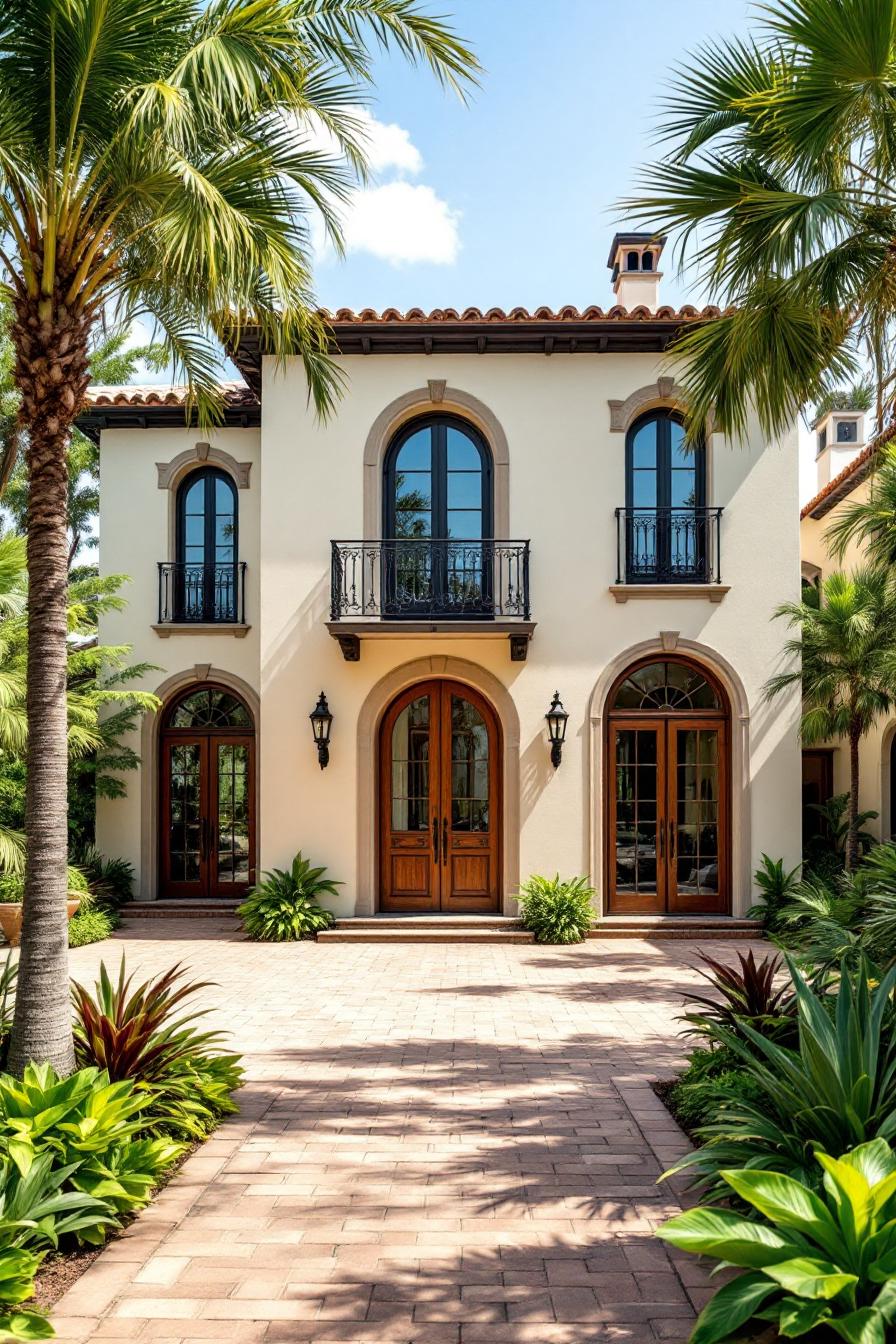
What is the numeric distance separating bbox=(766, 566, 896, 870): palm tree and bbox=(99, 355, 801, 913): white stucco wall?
352 millimetres

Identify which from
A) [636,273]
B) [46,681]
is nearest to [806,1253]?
[46,681]

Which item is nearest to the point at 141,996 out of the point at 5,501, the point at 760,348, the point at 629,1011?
the point at 629,1011

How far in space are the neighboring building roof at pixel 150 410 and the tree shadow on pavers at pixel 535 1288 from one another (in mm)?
12124

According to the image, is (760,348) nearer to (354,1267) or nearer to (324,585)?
Result: (354,1267)

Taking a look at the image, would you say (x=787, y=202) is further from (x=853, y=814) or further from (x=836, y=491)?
(x=836, y=491)

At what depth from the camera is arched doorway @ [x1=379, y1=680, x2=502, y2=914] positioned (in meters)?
12.7

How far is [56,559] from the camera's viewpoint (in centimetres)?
546

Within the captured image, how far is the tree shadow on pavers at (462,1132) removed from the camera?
15.4ft

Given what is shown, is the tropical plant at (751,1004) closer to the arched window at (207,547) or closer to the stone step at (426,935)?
the stone step at (426,935)

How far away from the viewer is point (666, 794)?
12.6 metres

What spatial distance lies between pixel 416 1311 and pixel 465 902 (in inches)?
352

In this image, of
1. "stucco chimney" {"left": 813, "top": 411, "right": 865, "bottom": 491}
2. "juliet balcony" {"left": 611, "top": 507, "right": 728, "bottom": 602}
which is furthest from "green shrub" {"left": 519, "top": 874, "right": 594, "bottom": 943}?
"stucco chimney" {"left": 813, "top": 411, "right": 865, "bottom": 491}

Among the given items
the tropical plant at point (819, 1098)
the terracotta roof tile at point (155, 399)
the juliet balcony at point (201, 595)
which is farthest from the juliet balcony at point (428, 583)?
the tropical plant at point (819, 1098)

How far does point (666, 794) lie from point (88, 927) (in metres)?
7.53
